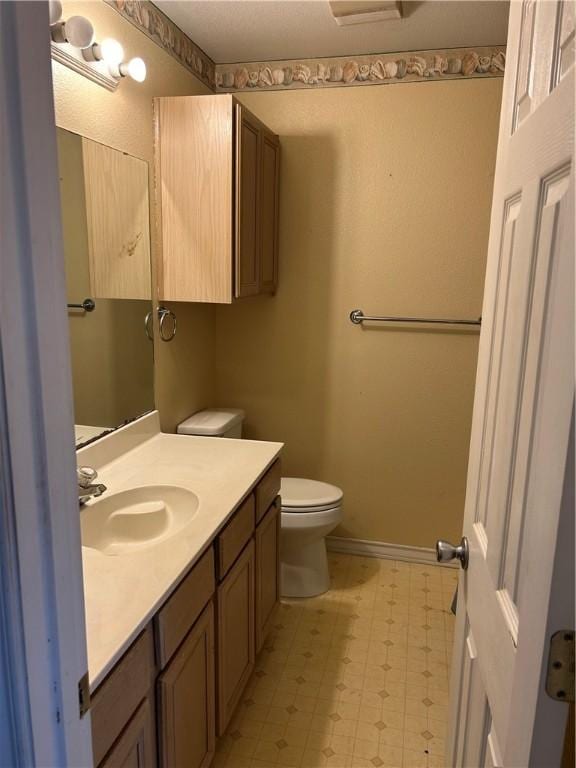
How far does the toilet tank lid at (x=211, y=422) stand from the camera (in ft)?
8.07

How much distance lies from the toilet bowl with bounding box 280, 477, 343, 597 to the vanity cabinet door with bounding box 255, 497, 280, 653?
24cm

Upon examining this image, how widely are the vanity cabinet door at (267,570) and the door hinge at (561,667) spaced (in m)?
1.34

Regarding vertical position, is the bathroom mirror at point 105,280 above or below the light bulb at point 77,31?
below

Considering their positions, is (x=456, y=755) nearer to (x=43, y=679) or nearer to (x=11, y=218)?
(x=43, y=679)

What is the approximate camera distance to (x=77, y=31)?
1.41 m

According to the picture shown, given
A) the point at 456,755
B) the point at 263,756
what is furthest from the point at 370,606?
the point at 456,755

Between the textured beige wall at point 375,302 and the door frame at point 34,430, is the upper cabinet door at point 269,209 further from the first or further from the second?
the door frame at point 34,430

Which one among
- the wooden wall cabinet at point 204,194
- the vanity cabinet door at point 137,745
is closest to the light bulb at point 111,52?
the wooden wall cabinet at point 204,194

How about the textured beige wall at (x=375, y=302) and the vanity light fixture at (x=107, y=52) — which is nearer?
the vanity light fixture at (x=107, y=52)

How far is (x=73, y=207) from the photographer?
5.47ft

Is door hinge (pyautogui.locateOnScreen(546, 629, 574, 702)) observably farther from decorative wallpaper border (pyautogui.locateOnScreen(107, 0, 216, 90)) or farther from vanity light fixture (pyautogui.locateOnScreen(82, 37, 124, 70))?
decorative wallpaper border (pyautogui.locateOnScreen(107, 0, 216, 90))

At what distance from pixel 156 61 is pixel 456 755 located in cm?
233

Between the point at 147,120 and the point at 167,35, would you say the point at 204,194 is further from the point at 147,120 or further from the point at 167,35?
the point at 167,35

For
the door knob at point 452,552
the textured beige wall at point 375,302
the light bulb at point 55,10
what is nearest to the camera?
the door knob at point 452,552
